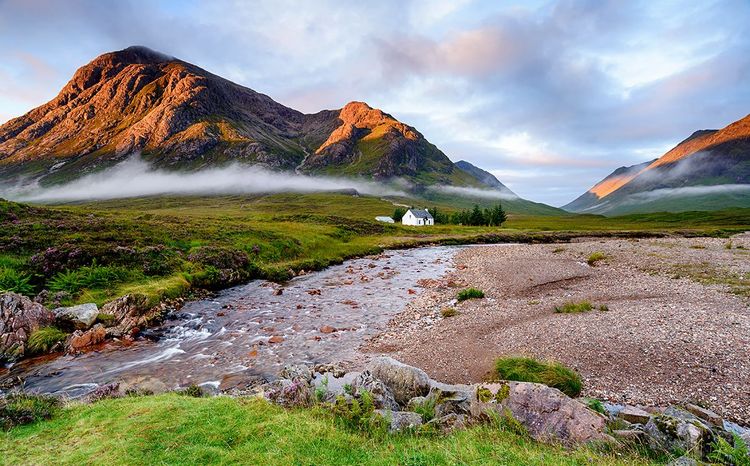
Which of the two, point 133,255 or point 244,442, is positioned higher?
point 244,442

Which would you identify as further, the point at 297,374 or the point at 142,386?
the point at 142,386

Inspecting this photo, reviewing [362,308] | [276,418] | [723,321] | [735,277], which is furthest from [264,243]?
[735,277]

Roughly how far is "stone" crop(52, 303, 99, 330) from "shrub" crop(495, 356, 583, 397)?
2459 cm

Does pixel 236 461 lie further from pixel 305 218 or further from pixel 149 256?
pixel 305 218

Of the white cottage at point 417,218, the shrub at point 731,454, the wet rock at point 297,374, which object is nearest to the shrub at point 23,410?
the wet rock at point 297,374

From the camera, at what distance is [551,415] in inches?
368

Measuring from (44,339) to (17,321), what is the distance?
6.95 feet

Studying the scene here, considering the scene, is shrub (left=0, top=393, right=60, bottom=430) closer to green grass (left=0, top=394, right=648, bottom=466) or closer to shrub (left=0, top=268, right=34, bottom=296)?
green grass (left=0, top=394, right=648, bottom=466)

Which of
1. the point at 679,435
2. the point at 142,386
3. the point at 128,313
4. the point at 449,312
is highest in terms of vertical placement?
the point at 679,435

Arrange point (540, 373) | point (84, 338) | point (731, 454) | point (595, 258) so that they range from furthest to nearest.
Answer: point (595, 258), point (84, 338), point (540, 373), point (731, 454)

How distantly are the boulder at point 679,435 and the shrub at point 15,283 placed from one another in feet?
117

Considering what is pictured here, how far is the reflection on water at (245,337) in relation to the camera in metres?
17.6

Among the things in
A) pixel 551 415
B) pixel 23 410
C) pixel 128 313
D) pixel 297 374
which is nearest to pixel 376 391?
pixel 297 374

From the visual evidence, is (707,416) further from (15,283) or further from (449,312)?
(15,283)
